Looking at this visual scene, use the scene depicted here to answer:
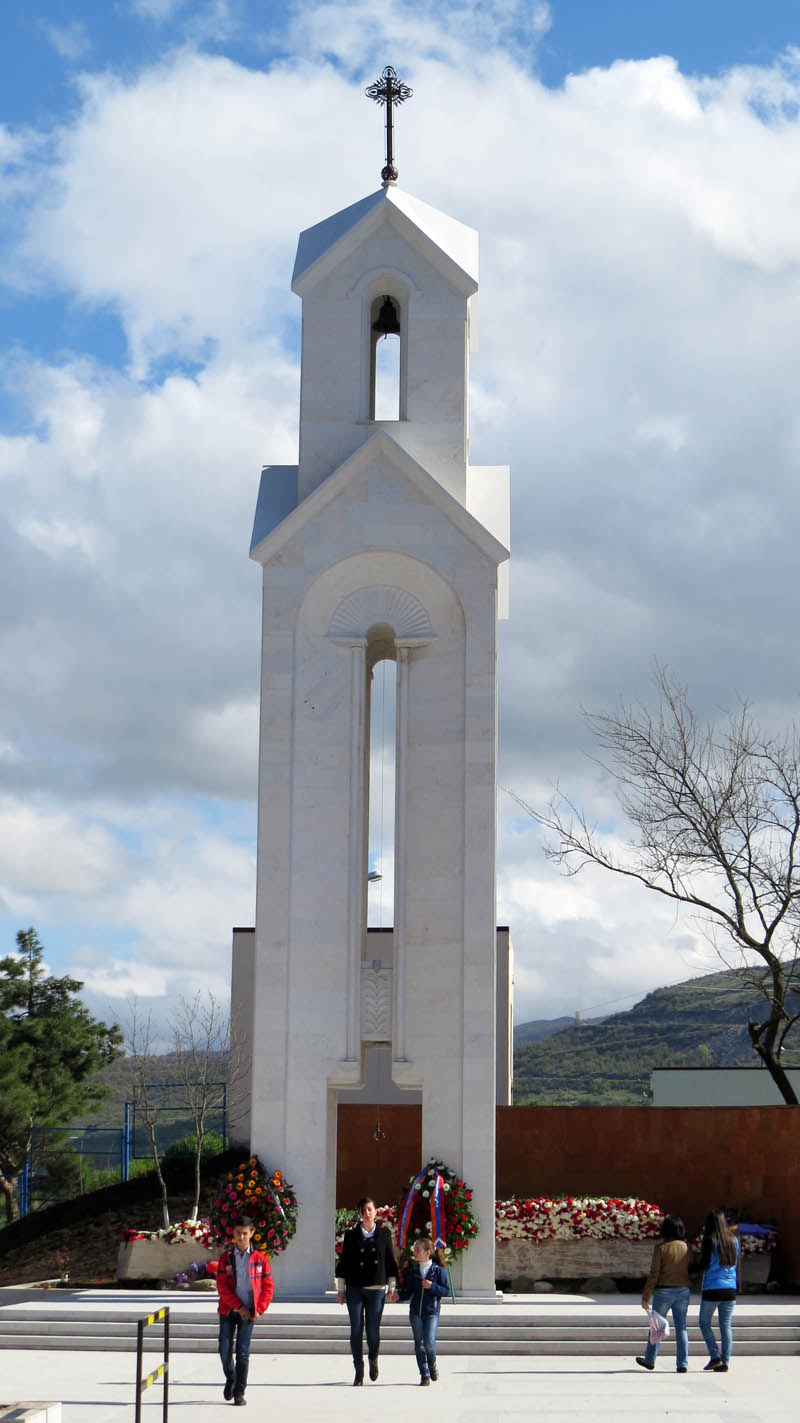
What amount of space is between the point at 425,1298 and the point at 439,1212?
6309 millimetres

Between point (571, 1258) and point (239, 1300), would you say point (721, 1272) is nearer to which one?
point (239, 1300)

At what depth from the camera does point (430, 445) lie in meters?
24.9

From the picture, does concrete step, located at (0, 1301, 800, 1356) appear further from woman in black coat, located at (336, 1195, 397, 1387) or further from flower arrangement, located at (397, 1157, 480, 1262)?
woman in black coat, located at (336, 1195, 397, 1387)

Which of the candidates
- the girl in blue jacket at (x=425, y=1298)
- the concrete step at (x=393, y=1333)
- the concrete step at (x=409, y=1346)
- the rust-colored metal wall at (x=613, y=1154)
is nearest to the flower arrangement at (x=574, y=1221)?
the rust-colored metal wall at (x=613, y=1154)

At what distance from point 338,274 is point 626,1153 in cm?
1468

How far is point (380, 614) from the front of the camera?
24.2 meters

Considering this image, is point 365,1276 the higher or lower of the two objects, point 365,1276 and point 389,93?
the lower

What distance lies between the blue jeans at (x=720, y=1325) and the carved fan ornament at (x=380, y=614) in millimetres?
10442

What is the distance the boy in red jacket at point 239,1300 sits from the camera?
1459 centimetres

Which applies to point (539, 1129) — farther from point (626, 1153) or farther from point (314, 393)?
point (314, 393)

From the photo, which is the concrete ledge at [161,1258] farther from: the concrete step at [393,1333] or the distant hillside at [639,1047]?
the distant hillside at [639,1047]

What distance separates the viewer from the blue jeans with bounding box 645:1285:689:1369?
53.8 ft

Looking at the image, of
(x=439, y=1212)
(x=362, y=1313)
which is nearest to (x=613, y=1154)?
(x=439, y=1212)

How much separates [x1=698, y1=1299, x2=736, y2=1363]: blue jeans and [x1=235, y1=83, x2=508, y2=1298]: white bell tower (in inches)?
217
